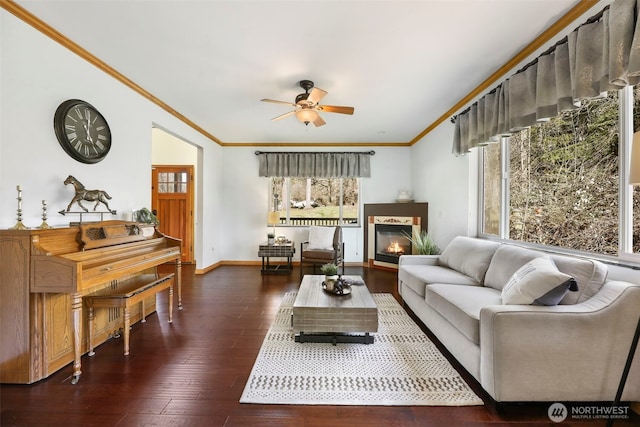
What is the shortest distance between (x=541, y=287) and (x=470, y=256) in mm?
1309

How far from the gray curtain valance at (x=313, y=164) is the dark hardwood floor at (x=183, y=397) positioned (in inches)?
140

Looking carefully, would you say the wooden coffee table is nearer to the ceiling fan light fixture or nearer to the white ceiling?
the ceiling fan light fixture

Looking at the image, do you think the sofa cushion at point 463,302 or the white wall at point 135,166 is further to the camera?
the white wall at point 135,166

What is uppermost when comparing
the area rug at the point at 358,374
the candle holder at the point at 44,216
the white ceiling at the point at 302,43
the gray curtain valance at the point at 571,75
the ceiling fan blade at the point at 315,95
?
the white ceiling at the point at 302,43

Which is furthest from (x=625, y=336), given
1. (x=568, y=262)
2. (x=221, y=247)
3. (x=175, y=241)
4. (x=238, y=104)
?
(x=221, y=247)

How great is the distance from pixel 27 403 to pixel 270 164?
464cm

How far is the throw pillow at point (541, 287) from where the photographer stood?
168cm

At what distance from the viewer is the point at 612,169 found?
6.51 feet

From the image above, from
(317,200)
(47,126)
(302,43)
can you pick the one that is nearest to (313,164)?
(317,200)

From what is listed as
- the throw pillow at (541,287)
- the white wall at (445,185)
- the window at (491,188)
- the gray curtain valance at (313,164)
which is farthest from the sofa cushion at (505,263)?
the gray curtain valance at (313,164)

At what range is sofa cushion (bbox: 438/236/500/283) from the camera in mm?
2770

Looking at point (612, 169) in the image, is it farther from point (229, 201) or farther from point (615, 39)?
point (229, 201)

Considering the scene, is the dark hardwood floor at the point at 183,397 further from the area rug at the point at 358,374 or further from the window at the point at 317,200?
the window at the point at 317,200

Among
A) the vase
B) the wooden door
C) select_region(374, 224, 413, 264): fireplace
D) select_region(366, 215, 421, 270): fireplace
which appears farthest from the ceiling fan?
the wooden door
